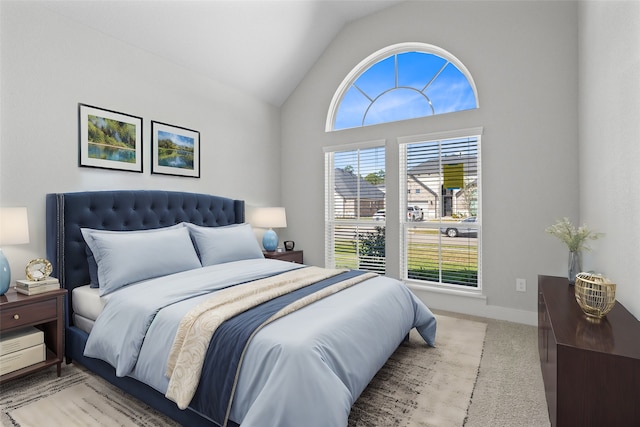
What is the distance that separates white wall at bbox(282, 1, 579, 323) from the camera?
3020 mm

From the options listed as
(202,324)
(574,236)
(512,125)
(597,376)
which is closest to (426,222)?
(512,125)

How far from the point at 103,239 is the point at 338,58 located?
3.47m

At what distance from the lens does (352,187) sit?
14.1 ft

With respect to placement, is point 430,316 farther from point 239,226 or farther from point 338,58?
point 338,58

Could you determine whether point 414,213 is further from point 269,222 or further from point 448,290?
point 269,222

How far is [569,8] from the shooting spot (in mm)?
2959

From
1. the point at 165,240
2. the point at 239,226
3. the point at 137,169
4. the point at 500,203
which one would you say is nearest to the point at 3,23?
the point at 137,169

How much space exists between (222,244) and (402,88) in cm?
275

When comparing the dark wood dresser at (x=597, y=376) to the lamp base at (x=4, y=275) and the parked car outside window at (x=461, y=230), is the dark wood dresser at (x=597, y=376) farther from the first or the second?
the lamp base at (x=4, y=275)

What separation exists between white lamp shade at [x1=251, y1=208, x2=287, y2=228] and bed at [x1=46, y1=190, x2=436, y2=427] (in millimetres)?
865

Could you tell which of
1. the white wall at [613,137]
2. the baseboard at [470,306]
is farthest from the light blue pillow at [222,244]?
the white wall at [613,137]

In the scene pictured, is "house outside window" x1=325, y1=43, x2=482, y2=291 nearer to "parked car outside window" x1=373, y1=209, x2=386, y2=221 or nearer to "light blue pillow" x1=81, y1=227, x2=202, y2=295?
"parked car outside window" x1=373, y1=209, x2=386, y2=221

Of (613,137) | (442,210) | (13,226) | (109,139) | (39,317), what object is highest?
(109,139)

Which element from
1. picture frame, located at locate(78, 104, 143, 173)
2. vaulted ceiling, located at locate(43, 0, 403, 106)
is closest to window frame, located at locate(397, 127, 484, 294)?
vaulted ceiling, located at locate(43, 0, 403, 106)
